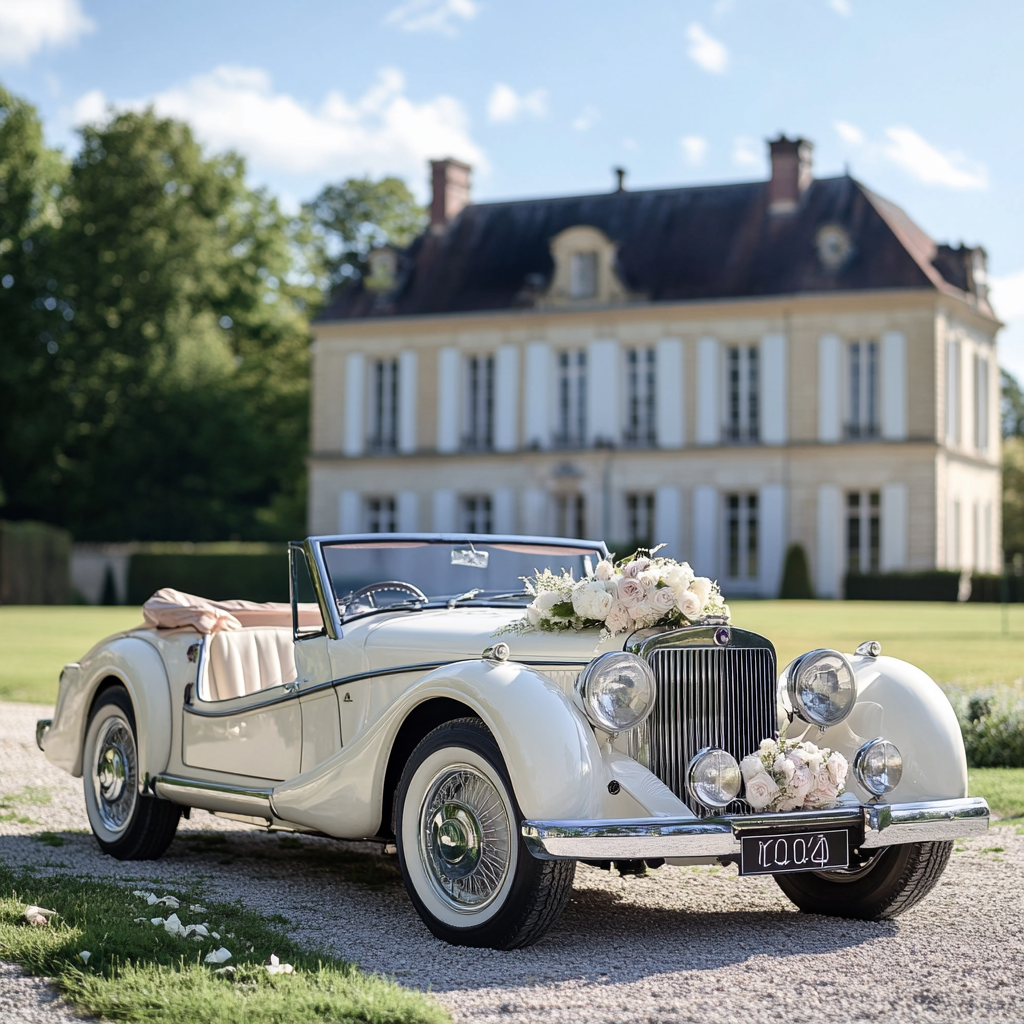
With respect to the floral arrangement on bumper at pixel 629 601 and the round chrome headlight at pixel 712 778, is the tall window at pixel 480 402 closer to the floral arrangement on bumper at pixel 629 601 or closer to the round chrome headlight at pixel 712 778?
the floral arrangement on bumper at pixel 629 601

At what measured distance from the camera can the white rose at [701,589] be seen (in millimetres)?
5391

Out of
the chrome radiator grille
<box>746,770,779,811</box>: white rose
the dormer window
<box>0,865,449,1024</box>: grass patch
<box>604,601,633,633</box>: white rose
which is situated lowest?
<box>0,865,449,1024</box>: grass patch

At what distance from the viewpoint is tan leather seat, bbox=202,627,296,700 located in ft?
23.2

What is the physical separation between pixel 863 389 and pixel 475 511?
11.8 metres

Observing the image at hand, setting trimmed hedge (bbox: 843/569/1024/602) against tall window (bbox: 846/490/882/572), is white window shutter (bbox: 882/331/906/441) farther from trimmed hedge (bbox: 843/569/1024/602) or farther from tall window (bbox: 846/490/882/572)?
trimmed hedge (bbox: 843/569/1024/602)

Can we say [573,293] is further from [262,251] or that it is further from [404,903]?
[404,903]

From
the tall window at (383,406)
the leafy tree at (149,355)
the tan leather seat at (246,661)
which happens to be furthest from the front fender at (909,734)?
the leafy tree at (149,355)

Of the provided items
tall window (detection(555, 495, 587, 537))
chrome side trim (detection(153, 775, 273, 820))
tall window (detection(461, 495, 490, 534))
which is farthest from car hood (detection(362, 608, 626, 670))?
tall window (detection(461, 495, 490, 534))

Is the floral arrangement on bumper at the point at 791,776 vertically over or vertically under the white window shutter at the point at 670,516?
under

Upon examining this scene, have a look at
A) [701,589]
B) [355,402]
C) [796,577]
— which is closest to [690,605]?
[701,589]

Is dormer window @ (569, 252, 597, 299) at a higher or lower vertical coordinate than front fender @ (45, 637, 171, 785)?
higher

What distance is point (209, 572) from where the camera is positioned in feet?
133

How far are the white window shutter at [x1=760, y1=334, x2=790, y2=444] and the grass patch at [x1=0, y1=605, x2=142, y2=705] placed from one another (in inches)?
693

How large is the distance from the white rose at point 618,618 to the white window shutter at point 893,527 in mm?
35316
